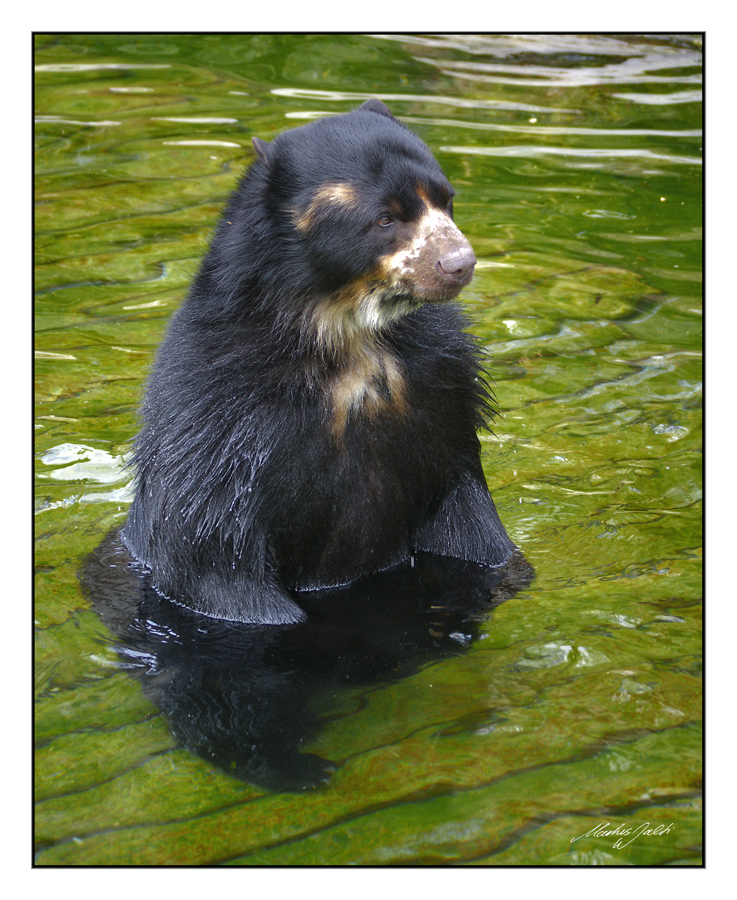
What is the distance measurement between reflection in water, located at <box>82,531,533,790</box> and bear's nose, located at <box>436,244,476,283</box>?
179cm

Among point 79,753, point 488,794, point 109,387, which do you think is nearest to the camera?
point 488,794

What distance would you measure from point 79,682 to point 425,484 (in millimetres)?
2038

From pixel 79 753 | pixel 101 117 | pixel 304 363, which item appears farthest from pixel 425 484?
pixel 101 117

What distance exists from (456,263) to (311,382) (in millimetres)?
987

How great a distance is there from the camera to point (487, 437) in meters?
7.73

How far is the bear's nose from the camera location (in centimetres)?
493

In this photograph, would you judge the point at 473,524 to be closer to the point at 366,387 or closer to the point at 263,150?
the point at 366,387

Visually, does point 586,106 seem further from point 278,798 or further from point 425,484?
point 278,798

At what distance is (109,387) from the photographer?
27.0 ft

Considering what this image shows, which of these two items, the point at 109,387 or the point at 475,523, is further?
the point at 109,387

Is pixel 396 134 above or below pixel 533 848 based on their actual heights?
above

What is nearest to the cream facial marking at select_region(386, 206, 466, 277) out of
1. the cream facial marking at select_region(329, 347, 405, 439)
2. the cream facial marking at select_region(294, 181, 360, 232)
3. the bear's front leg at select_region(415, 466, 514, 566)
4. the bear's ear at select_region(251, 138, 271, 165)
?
the cream facial marking at select_region(294, 181, 360, 232)

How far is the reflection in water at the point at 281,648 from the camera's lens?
192 inches
